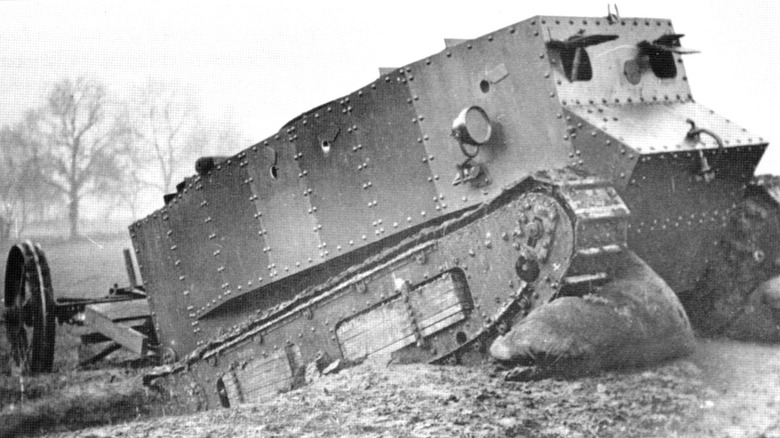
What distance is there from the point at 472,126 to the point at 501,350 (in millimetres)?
1736

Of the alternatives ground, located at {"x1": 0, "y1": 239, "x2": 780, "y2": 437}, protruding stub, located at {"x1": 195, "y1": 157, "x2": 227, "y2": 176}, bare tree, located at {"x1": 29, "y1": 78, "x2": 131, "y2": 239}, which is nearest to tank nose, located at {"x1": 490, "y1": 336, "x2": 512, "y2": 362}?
ground, located at {"x1": 0, "y1": 239, "x2": 780, "y2": 437}

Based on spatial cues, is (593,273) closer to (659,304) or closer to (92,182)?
(659,304)

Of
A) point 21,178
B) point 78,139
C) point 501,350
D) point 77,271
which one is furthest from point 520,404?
point 77,271

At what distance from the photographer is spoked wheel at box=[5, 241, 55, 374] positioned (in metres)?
9.70

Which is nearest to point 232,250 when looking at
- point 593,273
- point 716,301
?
point 593,273

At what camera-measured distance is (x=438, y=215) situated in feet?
21.6

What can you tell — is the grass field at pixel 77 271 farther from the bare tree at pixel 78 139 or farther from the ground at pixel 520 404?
the ground at pixel 520 404

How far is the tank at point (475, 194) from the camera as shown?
5805 millimetres

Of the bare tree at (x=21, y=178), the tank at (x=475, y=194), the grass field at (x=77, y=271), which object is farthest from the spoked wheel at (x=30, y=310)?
the tank at (x=475, y=194)

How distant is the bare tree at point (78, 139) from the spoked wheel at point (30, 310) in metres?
1.50

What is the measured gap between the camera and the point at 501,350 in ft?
18.2

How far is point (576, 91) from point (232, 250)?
153 inches

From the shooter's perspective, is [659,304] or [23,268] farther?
[23,268]

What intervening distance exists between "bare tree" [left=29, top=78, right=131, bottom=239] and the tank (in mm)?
3496
